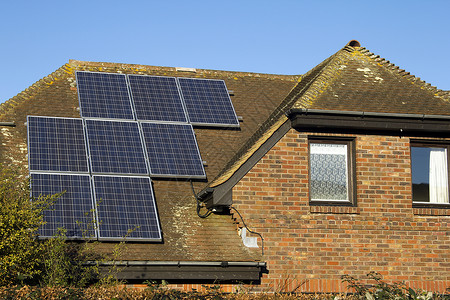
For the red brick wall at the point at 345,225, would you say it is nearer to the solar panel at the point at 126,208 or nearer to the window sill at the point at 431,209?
the window sill at the point at 431,209

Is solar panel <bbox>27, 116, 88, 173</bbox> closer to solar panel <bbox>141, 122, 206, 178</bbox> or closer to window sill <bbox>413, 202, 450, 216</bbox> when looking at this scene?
solar panel <bbox>141, 122, 206, 178</bbox>

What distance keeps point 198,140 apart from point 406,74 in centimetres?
562

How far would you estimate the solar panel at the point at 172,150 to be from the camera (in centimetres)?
1545

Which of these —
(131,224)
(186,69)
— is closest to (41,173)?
(131,224)

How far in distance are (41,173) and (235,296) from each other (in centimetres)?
606

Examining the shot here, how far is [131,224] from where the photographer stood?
1359 centimetres

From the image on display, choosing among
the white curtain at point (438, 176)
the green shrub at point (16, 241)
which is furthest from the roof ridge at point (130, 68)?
the green shrub at point (16, 241)

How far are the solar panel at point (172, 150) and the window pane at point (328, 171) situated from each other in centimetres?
260

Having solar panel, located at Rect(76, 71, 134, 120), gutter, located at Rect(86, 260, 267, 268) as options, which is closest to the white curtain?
gutter, located at Rect(86, 260, 267, 268)

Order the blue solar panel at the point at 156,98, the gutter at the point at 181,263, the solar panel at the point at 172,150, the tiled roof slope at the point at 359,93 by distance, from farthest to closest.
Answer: the blue solar panel at the point at 156,98
the solar panel at the point at 172,150
the tiled roof slope at the point at 359,93
the gutter at the point at 181,263

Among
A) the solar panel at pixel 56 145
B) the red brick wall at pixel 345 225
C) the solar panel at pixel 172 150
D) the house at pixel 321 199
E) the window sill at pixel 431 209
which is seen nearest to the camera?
the house at pixel 321 199

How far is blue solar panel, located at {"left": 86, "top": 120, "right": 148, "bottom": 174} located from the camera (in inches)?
587

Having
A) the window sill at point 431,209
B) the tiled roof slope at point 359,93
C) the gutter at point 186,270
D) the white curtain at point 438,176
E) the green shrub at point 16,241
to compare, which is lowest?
the gutter at point 186,270

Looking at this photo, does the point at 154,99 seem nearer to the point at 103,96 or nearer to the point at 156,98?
the point at 156,98
